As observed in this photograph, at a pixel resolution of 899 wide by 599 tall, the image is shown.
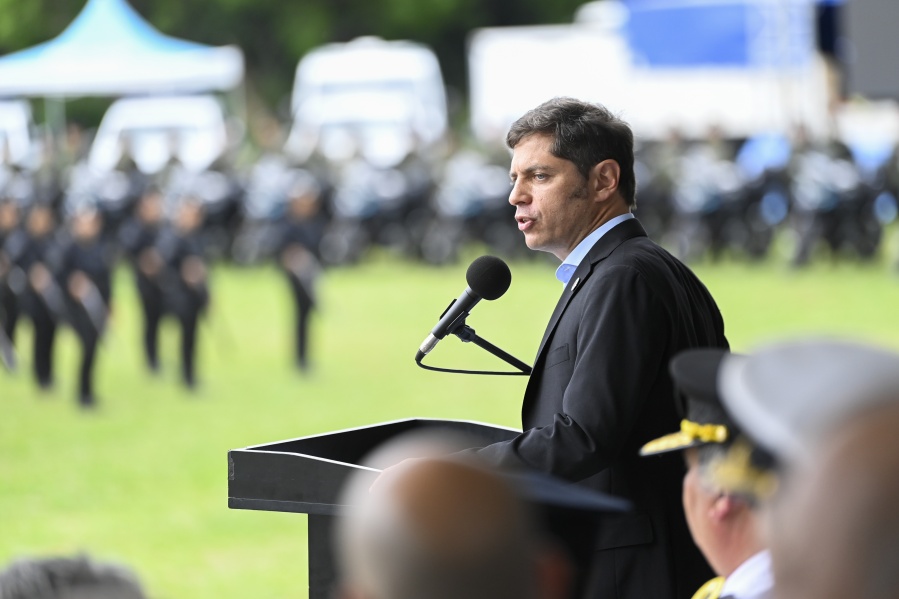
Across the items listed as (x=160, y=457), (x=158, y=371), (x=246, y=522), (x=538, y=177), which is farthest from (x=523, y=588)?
(x=158, y=371)

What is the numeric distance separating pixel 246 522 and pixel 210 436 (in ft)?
11.1

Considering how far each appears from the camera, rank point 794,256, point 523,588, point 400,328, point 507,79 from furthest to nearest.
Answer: point 507,79, point 794,256, point 400,328, point 523,588

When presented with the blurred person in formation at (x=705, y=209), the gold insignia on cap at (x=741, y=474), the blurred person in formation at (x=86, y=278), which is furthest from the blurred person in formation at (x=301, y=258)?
the gold insignia on cap at (x=741, y=474)

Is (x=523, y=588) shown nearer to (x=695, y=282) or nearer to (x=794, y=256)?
(x=695, y=282)

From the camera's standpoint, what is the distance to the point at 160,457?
39.2 ft

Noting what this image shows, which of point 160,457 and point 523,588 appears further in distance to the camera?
point 160,457

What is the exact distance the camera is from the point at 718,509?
2.29m

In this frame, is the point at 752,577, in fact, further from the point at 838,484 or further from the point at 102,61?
the point at 102,61

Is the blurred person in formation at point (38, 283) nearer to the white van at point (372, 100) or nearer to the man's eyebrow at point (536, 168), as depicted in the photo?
the white van at point (372, 100)

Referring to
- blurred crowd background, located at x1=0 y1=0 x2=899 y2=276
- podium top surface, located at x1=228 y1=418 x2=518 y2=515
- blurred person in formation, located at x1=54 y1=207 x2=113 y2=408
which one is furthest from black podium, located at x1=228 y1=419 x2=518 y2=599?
blurred crowd background, located at x1=0 y1=0 x2=899 y2=276

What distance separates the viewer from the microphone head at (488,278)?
3.71 meters

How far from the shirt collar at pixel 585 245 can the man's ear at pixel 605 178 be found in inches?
2.5

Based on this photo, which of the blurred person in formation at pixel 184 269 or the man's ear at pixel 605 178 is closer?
the man's ear at pixel 605 178

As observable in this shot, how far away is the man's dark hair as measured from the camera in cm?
365
